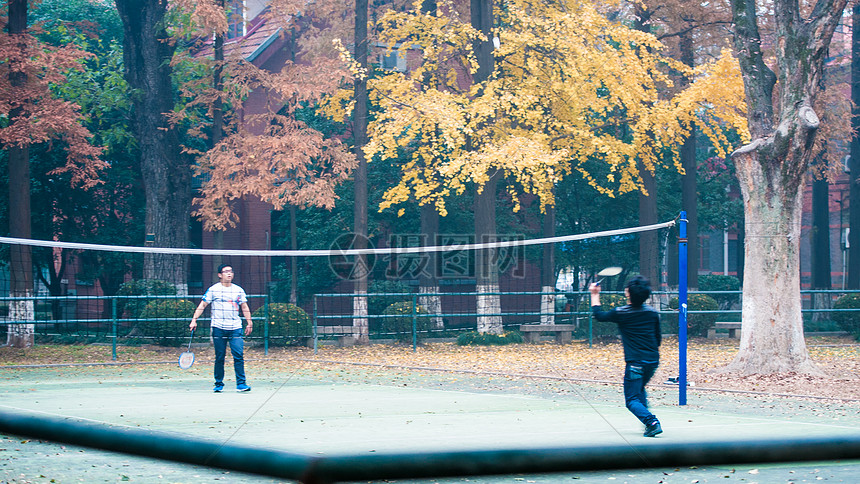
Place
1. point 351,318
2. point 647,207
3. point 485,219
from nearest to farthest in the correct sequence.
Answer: point 351,318 → point 485,219 → point 647,207

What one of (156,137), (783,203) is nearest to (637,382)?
(783,203)

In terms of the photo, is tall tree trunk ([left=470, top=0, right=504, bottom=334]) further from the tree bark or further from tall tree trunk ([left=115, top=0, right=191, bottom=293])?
tall tree trunk ([left=115, top=0, right=191, bottom=293])

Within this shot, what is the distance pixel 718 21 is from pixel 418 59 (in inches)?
338

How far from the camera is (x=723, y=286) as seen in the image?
32.3 meters

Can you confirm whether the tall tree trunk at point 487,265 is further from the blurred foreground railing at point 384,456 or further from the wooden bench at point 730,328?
the blurred foreground railing at point 384,456

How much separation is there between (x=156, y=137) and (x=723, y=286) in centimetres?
2201

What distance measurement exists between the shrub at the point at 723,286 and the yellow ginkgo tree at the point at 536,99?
10274 mm

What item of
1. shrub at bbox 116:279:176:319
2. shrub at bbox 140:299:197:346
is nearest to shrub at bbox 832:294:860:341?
shrub at bbox 140:299:197:346

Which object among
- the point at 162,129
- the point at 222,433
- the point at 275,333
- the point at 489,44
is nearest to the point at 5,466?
the point at 222,433

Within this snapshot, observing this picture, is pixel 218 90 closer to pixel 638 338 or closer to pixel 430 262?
pixel 430 262

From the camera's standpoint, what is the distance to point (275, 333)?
19812 mm

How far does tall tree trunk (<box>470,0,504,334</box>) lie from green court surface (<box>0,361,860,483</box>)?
7422 millimetres

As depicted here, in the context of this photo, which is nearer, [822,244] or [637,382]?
[637,382]

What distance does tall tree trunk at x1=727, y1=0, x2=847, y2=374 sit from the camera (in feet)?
45.6
